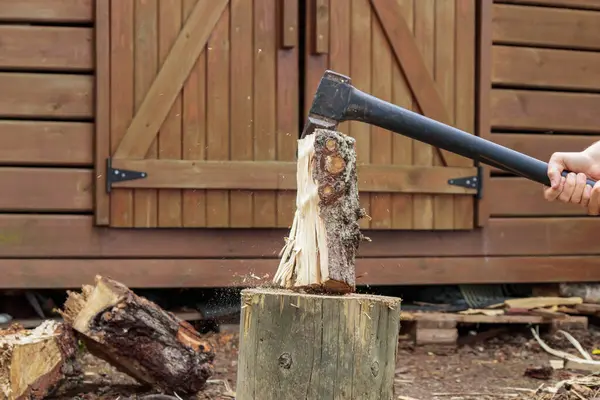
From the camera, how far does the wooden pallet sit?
235 inches

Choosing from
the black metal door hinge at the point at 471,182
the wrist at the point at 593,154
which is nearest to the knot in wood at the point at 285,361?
the wrist at the point at 593,154

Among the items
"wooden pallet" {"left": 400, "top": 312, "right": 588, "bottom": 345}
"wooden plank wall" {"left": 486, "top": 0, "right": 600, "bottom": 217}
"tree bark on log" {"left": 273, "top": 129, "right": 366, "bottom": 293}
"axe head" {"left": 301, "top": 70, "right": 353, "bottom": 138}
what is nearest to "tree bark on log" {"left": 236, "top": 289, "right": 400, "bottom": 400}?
→ "tree bark on log" {"left": 273, "top": 129, "right": 366, "bottom": 293}

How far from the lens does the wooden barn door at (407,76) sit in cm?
587

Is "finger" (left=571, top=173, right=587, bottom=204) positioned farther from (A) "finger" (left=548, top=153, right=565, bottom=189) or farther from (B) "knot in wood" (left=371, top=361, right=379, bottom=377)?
(B) "knot in wood" (left=371, top=361, right=379, bottom=377)

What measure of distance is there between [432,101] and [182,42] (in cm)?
183

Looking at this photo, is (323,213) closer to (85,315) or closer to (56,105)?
(85,315)

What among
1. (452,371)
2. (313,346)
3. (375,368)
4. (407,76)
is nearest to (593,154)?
(375,368)

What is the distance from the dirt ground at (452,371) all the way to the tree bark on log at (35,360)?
0.27 meters

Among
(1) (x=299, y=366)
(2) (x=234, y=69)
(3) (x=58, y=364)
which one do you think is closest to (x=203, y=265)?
(2) (x=234, y=69)

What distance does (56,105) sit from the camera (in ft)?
18.0

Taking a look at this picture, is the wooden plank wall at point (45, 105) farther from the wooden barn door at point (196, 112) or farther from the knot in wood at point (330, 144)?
the knot in wood at point (330, 144)

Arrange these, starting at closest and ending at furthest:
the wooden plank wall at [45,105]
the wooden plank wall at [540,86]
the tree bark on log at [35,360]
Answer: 1. the tree bark on log at [35,360]
2. the wooden plank wall at [45,105]
3. the wooden plank wall at [540,86]

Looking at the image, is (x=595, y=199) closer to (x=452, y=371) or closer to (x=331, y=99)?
(x=331, y=99)

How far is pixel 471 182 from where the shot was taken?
6.14 metres
